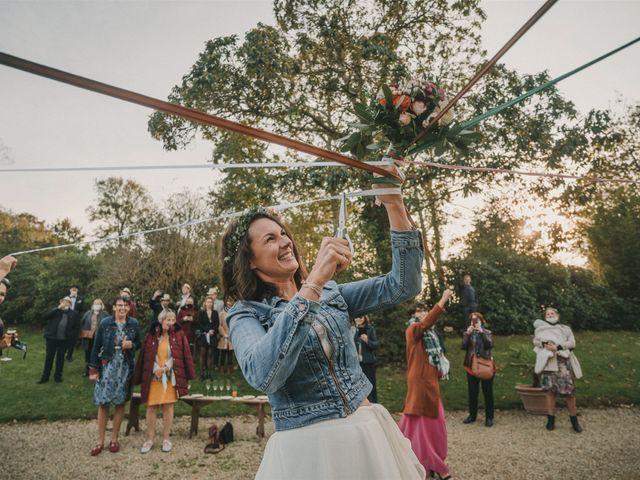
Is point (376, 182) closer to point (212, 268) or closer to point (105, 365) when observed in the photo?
point (105, 365)

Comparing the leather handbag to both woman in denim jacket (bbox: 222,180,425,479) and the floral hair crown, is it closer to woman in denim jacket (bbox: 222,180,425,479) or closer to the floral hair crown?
woman in denim jacket (bbox: 222,180,425,479)

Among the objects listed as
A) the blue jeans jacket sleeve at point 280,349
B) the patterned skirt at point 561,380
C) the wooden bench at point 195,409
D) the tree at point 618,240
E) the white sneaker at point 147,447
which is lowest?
the white sneaker at point 147,447

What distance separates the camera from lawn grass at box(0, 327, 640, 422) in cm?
856

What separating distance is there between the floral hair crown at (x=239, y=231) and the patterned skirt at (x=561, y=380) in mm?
7622

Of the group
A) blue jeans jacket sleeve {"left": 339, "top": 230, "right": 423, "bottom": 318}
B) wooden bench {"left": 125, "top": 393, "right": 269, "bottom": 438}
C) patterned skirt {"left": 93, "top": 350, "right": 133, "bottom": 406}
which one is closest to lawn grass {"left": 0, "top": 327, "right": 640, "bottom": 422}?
wooden bench {"left": 125, "top": 393, "right": 269, "bottom": 438}

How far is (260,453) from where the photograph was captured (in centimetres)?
629

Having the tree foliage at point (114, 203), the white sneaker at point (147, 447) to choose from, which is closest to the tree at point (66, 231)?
the tree foliage at point (114, 203)

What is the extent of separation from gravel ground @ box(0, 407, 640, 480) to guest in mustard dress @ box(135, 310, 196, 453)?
16.9 inches

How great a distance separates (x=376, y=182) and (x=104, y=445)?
7256 mm

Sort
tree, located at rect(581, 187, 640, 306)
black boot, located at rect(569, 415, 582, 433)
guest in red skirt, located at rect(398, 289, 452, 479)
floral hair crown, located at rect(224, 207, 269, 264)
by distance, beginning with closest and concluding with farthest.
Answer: floral hair crown, located at rect(224, 207, 269, 264) → guest in red skirt, located at rect(398, 289, 452, 479) → black boot, located at rect(569, 415, 582, 433) → tree, located at rect(581, 187, 640, 306)

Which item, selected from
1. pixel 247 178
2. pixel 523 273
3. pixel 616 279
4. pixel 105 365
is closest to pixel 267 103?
pixel 247 178

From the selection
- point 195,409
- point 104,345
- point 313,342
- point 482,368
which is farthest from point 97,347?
point 482,368

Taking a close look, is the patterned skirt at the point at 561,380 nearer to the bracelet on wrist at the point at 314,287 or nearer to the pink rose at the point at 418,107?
the pink rose at the point at 418,107

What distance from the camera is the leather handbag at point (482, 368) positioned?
23.9 feet
